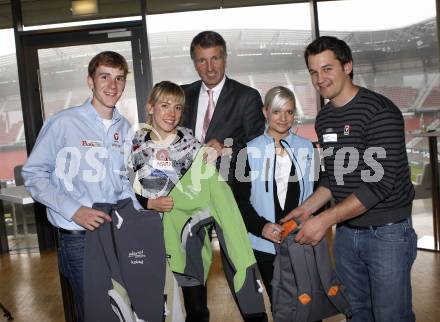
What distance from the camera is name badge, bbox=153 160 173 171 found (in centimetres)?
211

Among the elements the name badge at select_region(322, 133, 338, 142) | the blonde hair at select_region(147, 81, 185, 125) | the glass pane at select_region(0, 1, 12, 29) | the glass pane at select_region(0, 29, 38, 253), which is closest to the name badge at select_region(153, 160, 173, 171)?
the blonde hair at select_region(147, 81, 185, 125)

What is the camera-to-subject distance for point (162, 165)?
211cm

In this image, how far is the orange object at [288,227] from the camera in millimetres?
1988

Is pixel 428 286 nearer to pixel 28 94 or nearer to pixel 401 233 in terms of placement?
pixel 401 233

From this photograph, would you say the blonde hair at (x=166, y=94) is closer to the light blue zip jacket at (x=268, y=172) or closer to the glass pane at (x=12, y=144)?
the light blue zip jacket at (x=268, y=172)

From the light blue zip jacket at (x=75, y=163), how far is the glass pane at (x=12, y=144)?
3884 mm

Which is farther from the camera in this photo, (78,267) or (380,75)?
(380,75)

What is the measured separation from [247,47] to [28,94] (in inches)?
103

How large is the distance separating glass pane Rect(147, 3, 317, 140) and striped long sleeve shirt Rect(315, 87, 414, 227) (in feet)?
11.8

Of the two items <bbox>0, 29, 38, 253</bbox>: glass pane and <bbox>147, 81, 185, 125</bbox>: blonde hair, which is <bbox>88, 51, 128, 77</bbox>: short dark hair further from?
<bbox>0, 29, 38, 253</bbox>: glass pane

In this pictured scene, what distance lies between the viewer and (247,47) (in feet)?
18.4

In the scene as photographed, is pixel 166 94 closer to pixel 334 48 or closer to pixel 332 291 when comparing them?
pixel 334 48

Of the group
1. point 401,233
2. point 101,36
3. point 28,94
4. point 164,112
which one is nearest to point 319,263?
point 401,233

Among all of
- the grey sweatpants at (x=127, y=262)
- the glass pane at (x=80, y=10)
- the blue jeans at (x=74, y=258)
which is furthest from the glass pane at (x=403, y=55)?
the blue jeans at (x=74, y=258)
